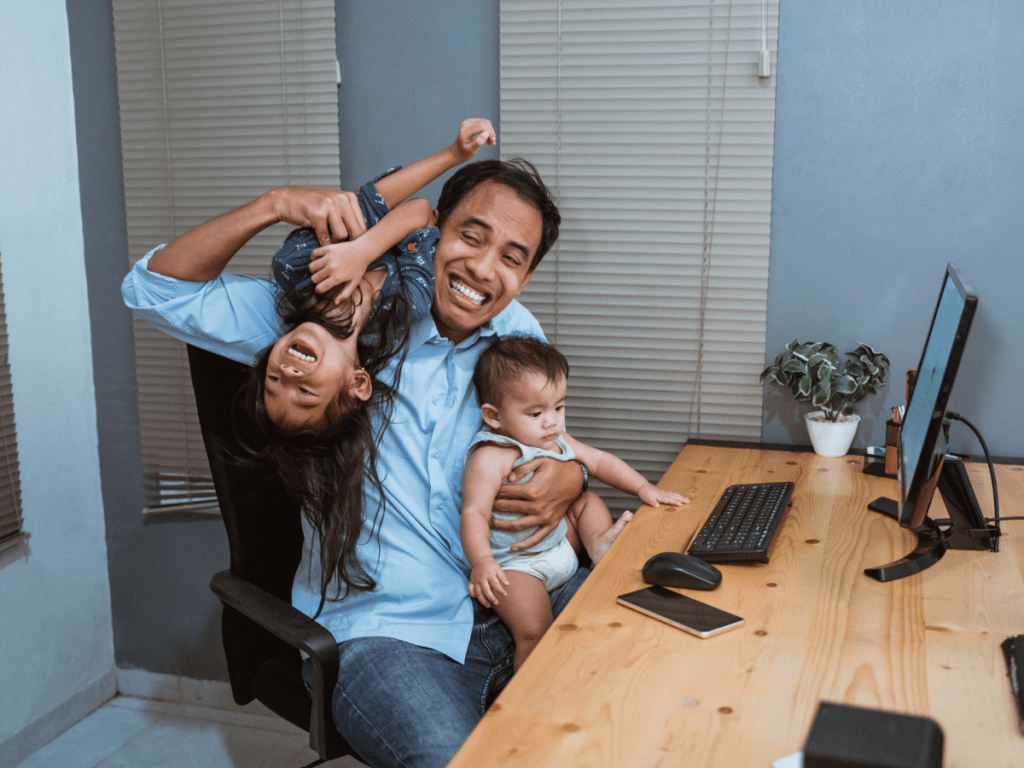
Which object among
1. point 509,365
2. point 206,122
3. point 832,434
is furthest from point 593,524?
point 206,122

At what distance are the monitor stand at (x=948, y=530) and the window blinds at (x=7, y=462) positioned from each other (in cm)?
236

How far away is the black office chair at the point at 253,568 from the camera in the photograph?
156 cm

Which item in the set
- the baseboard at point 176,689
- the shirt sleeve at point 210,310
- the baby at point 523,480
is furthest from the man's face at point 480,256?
the baseboard at point 176,689

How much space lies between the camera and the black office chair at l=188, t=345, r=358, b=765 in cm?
156

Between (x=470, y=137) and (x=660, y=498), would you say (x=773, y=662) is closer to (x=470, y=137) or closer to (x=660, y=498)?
(x=660, y=498)

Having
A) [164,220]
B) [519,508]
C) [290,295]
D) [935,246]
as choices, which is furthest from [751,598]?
[164,220]

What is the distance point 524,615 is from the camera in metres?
1.71

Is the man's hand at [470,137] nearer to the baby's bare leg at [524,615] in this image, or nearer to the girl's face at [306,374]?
the girl's face at [306,374]

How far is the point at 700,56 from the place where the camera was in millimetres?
2250

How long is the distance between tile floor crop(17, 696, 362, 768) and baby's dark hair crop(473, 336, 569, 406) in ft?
4.53

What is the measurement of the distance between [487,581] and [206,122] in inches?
69.3

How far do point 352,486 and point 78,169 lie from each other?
1721 millimetres

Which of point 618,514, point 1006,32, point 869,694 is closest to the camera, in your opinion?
point 869,694

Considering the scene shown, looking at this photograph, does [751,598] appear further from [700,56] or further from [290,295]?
[700,56]
